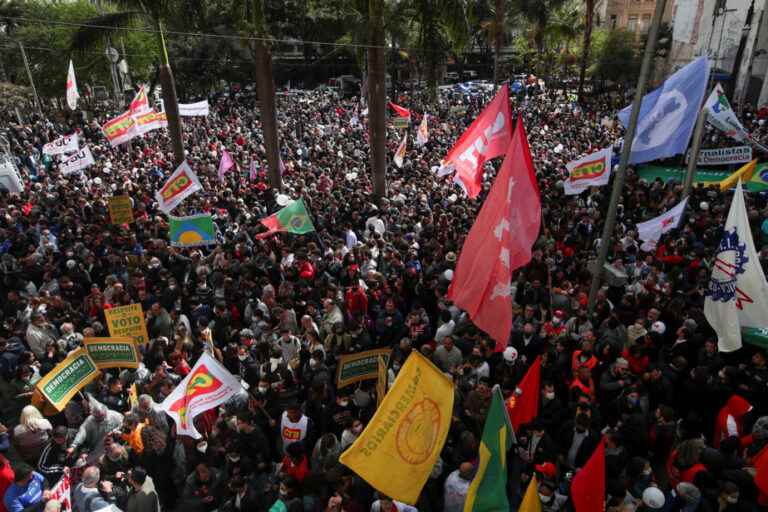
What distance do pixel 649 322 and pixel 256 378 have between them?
5357mm

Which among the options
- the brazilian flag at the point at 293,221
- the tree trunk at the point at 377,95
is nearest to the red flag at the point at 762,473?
the brazilian flag at the point at 293,221

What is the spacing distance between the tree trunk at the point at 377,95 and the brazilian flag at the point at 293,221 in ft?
14.2

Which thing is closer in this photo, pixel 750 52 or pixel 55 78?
pixel 750 52

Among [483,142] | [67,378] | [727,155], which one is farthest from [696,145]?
[67,378]

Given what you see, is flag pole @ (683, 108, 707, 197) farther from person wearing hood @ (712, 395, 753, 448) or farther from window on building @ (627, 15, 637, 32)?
window on building @ (627, 15, 637, 32)

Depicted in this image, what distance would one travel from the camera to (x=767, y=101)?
88.6ft

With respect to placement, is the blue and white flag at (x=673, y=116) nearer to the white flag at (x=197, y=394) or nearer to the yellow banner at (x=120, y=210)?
the white flag at (x=197, y=394)

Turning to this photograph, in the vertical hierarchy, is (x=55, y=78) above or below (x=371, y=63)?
below

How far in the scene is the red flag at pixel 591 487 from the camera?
4766 mm

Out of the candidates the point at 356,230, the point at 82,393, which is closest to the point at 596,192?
the point at 356,230

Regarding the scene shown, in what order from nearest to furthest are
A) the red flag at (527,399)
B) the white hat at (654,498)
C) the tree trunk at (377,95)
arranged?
the white hat at (654,498) < the red flag at (527,399) < the tree trunk at (377,95)

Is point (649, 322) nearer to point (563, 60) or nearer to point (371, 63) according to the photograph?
point (371, 63)

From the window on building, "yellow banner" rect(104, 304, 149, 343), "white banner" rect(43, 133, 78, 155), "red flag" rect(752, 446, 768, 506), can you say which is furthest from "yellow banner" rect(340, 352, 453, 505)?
the window on building

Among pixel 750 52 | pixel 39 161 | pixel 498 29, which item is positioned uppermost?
pixel 498 29
